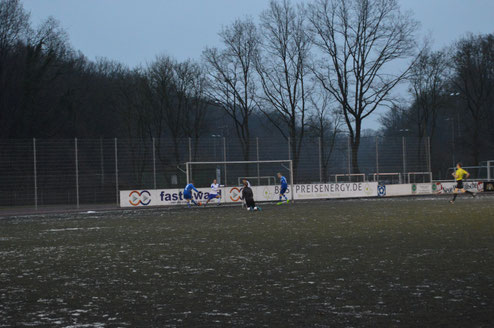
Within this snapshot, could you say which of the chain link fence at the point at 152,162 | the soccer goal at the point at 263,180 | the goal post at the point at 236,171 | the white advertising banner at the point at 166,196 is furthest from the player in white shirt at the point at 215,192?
the soccer goal at the point at 263,180

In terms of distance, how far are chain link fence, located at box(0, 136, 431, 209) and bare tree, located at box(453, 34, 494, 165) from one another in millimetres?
14604

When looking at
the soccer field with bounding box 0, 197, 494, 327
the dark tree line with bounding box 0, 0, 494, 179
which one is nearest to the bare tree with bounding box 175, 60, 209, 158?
the dark tree line with bounding box 0, 0, 494, 179

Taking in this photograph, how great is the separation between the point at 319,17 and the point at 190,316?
45.9m

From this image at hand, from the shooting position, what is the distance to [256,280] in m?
8.28

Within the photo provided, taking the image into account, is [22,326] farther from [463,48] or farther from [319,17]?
[463,48]

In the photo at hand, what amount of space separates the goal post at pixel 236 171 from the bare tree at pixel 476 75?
24.5m

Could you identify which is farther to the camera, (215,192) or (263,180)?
(263,180)

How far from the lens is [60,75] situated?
49469mm

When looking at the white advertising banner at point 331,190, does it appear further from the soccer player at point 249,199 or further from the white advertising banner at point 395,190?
the soccer player at point 249,199

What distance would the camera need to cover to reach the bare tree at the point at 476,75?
174 ft

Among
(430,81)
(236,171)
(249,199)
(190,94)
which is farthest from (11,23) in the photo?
(430,81)

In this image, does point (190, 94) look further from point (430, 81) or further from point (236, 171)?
point (430, 81)

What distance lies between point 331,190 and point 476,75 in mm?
24618

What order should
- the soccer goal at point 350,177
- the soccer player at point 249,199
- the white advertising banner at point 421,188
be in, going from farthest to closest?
the white advertising banner at point 421,188
the soccer goal at point 350,177
the soccer player at point 249,199
